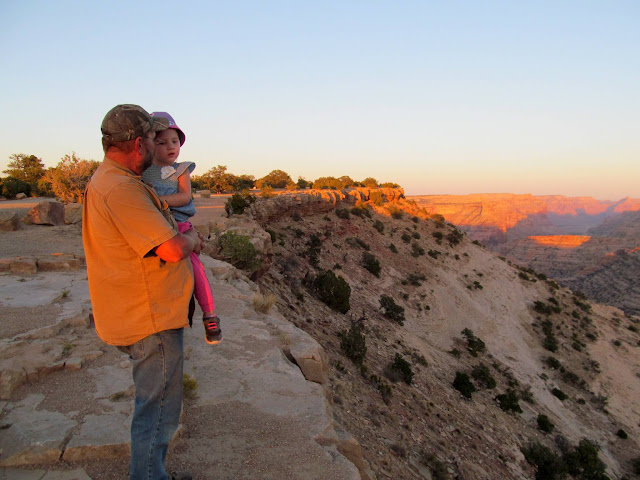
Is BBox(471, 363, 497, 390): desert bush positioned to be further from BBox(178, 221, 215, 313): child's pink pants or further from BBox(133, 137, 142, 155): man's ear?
BBox(133, 137, 142, 155): man's ear

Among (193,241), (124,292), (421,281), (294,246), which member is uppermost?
(193,241)

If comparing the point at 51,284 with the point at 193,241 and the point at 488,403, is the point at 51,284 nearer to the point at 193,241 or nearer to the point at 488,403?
the point at 193,241

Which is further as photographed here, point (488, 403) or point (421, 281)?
point (421, 281)

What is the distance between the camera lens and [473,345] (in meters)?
16.4

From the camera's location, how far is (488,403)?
11.1 m

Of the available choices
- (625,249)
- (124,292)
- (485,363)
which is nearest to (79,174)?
(124,292)

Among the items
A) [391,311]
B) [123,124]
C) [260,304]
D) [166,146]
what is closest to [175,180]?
[166,146]

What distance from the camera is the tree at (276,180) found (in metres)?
34.3

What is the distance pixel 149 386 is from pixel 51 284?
18.7 ft

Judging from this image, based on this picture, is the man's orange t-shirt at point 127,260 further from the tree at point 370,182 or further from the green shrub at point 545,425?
the tree at point 370,182

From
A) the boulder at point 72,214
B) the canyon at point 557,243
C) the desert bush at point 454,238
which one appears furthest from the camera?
the canyon at point 557,243

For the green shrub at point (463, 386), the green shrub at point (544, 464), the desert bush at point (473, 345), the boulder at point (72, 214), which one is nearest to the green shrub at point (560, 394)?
the desert bush at point (473, 345)

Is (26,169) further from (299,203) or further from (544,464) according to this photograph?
(544,464)

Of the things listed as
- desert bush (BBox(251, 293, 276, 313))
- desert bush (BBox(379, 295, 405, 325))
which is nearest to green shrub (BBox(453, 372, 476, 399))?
desert bush (BBox(379, 295, 405, 325))
